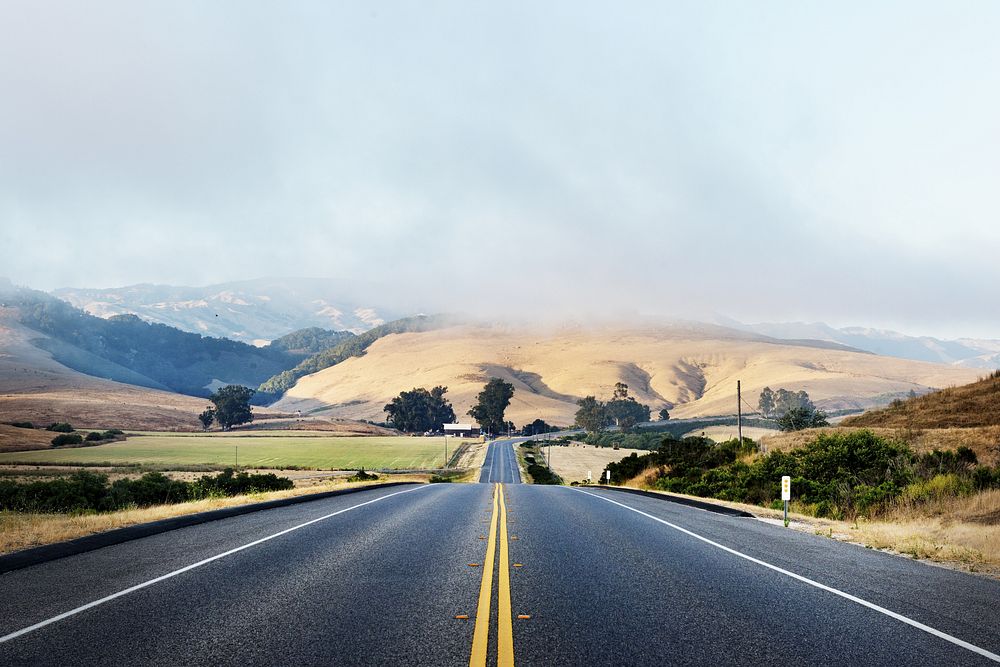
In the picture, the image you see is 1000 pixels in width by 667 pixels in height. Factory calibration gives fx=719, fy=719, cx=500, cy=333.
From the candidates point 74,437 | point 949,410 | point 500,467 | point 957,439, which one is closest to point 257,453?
point 74,437

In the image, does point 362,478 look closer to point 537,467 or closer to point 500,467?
point 537,467

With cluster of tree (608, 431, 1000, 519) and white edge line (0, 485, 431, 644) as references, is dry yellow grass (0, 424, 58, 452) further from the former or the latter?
white edge line (0, 485, 431, 644)

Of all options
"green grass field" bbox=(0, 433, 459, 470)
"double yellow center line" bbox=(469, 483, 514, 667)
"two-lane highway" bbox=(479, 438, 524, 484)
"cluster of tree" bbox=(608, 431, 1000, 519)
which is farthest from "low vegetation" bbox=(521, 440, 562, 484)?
"double yellow center line" bbox=(469, 483, 514, 667)

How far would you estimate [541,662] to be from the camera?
20.0 ft

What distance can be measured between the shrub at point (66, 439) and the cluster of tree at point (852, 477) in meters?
112

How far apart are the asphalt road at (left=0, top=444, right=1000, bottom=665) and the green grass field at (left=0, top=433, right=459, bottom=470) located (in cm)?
9284

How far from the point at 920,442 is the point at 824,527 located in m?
23.2

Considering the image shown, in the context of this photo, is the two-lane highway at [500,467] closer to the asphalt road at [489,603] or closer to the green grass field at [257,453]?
the green grass field at [257,453]

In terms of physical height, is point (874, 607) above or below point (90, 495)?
above

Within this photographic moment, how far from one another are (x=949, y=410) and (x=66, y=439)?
125 metres

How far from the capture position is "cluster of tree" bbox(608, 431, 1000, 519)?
68.8 ft

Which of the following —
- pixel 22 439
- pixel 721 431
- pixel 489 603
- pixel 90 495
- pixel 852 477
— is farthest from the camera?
pixel 721 431

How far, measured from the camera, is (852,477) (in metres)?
25.4

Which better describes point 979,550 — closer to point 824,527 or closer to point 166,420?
point 824,527
